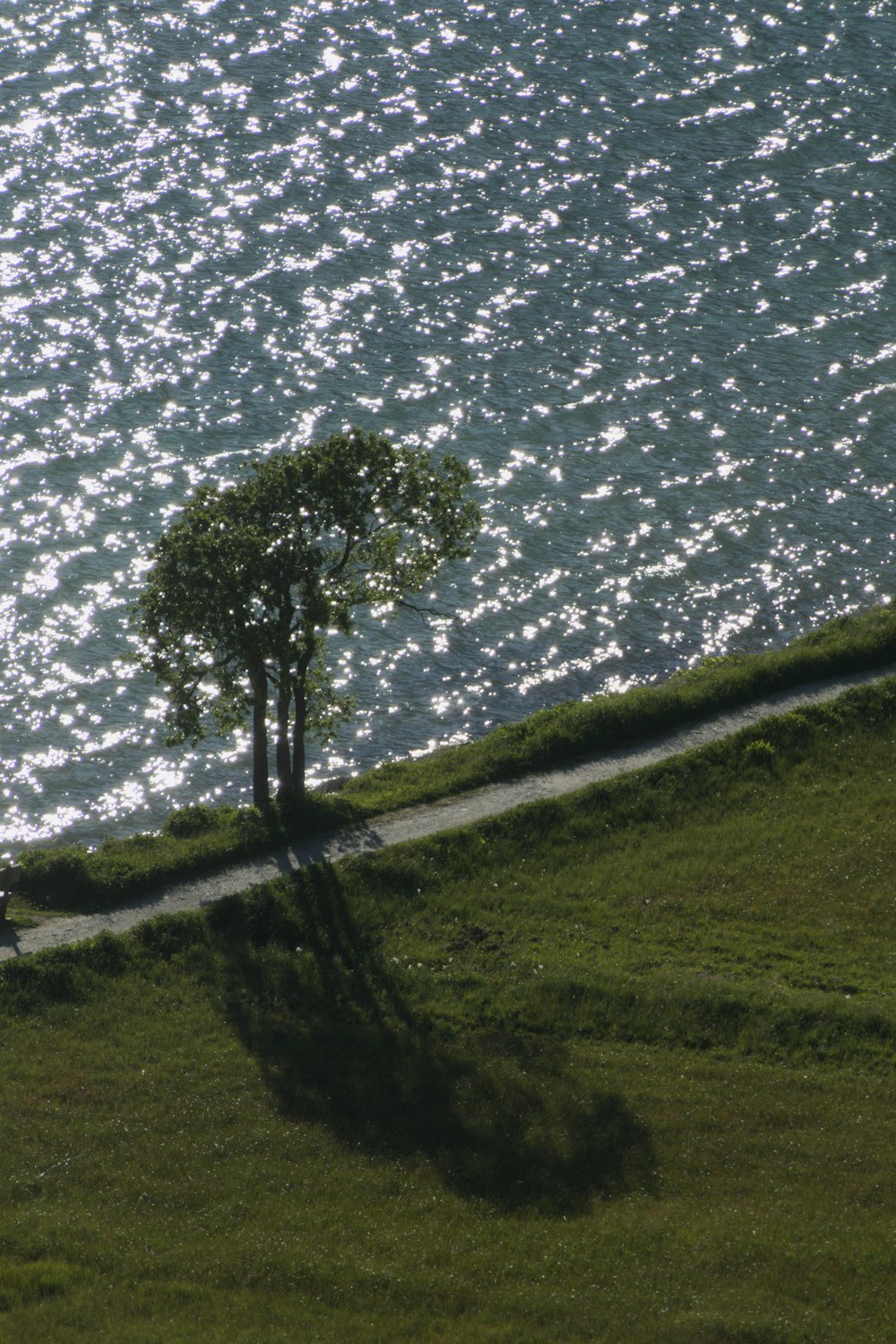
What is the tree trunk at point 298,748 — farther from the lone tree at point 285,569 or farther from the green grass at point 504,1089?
the green grass at point 504,1089

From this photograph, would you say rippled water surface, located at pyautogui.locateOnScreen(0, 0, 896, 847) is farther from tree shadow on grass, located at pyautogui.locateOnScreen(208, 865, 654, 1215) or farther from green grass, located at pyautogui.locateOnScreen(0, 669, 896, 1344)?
tree shadow on grass, located at pyautogui.locateOnScreen(208, 865, 654, 1215)

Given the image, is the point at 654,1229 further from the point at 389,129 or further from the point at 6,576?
the point at 389,129

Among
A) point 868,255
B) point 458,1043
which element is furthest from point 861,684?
point 868,255

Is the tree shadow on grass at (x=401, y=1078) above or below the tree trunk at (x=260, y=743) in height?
below

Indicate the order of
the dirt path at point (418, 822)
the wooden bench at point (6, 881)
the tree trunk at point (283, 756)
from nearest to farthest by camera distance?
the dirt path at point (418, 822) → the wooden bench at point (6, 881) → the tree trunk at point (283, 756)

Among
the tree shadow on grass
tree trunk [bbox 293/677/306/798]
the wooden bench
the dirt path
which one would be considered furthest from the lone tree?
the tree shadow on grass

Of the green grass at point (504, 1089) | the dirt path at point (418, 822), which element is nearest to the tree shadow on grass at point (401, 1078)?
the green grass at point (504, 1089)

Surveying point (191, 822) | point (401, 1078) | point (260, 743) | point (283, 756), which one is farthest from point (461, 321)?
point (401, 1078)
